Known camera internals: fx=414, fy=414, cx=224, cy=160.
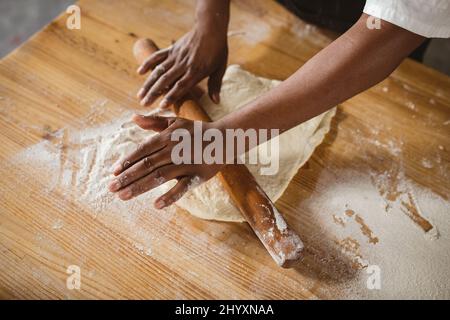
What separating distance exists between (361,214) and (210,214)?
1.26 feet

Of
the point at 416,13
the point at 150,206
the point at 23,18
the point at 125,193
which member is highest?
the point at 416,13

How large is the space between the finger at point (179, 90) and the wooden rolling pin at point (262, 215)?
0.28 m

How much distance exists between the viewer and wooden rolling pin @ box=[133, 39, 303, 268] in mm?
912

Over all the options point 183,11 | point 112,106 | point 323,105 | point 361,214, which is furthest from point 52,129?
point 361,214

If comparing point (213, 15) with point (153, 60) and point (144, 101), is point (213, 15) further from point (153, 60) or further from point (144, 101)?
point (144, 101)

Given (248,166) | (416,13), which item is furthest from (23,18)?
(416,13)

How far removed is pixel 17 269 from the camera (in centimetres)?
94

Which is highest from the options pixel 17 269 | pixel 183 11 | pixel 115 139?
pixel 183 11

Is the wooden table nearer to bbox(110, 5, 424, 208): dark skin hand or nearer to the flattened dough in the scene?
the flattened dough

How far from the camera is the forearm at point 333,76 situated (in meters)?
0.85

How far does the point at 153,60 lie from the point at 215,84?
196 millimetres

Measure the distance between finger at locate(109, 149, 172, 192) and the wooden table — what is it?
0.47ft

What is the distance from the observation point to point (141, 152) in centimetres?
92
